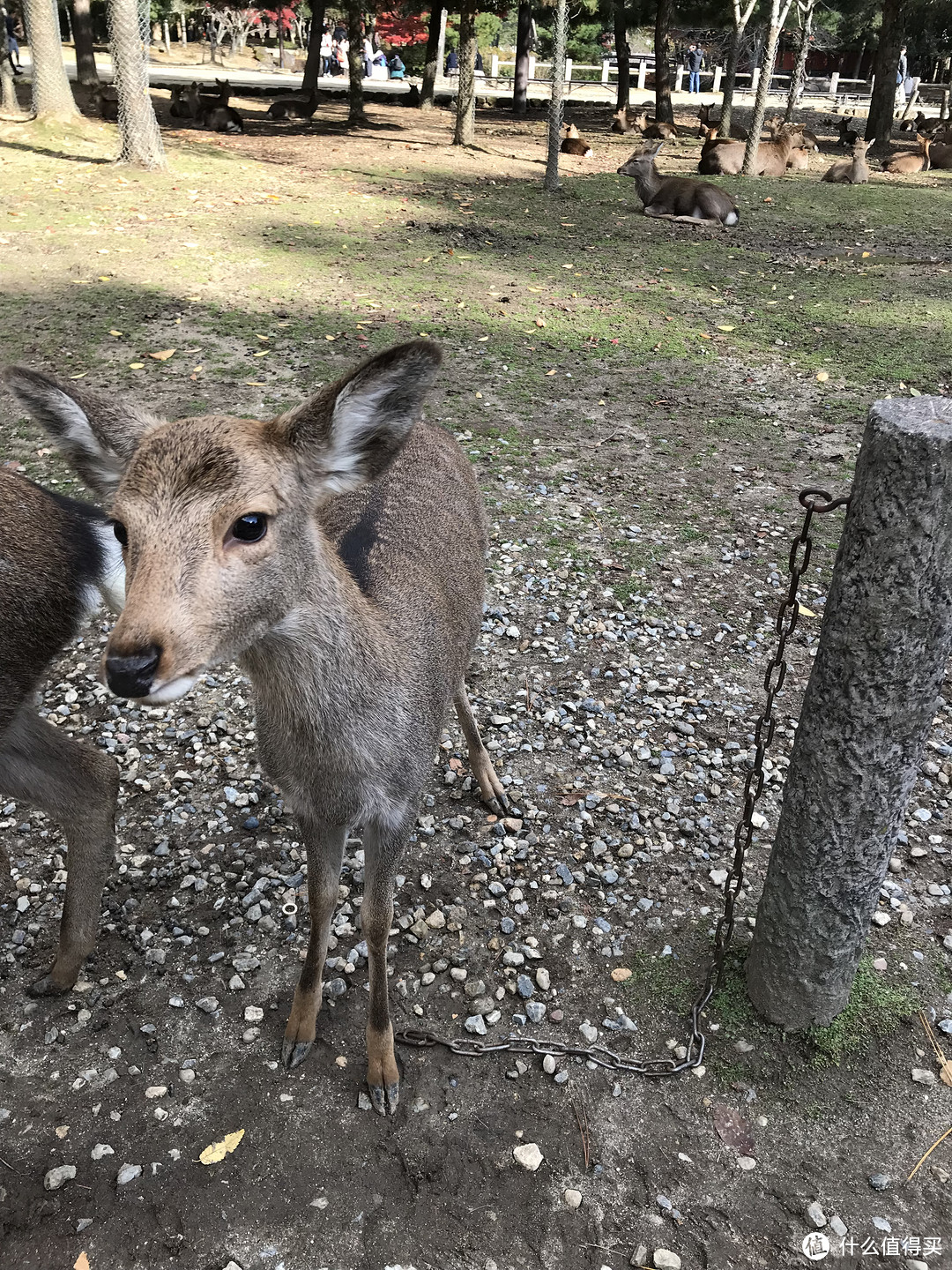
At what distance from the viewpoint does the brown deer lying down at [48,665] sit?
2463mm

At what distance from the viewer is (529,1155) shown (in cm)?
239

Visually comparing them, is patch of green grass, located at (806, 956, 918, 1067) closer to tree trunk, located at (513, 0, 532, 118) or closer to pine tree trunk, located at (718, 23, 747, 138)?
pine tree trunk, located at (718, 23, 747, 138)

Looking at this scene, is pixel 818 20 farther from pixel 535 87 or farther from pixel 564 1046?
pixel 564 1046

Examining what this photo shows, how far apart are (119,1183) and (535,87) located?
121ft

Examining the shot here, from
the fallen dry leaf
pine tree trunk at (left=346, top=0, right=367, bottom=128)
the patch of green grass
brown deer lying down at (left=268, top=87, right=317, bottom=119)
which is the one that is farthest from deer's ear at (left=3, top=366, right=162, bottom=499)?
brown deer lying down at (left=268, top=87, right=317, bottom=119)

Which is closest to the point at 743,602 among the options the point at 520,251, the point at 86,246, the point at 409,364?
the point at 409,364

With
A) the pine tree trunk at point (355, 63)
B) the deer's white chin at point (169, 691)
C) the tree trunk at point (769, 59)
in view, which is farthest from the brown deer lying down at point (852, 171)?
the deer's white chin at point (169, 691)

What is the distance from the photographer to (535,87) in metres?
32.4

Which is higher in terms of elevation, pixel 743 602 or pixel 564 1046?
pixel 743 602

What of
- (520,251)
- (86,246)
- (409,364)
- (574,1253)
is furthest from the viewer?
(520,251)

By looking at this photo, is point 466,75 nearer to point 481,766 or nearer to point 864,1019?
point 481,766

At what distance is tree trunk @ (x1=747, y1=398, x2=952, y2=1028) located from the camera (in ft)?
6.71

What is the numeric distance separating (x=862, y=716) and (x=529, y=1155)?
57.6 inches

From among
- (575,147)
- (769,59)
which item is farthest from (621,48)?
(769,59)
